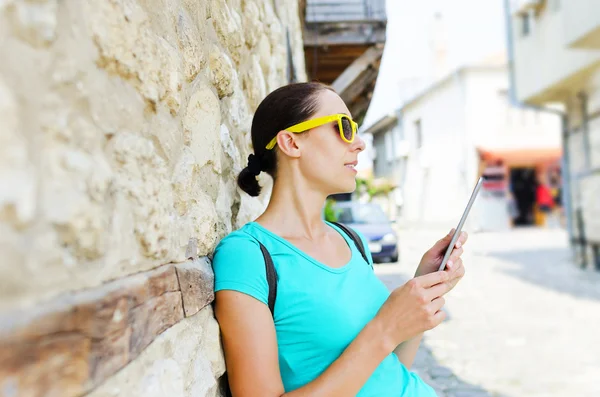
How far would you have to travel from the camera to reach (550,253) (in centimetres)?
1126

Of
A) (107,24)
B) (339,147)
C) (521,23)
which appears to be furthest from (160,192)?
(521,23)

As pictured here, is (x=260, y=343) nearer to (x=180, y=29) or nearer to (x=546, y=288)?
(x=180, y=29)

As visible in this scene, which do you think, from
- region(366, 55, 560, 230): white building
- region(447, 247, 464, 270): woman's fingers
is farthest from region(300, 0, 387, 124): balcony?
region(366, 55, 560, 230): white building

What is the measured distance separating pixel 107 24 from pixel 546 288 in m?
7.54

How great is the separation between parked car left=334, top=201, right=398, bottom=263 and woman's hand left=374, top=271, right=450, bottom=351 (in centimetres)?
771

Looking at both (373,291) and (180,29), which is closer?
(180,29)

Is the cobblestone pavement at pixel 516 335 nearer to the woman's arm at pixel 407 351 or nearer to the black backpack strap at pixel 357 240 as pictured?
the black backpack strap at pixel 357 240

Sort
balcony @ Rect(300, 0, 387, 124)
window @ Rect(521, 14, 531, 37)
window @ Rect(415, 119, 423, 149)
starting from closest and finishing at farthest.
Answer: balcony @ Rect(300, 0, 387, 124), window @ Rect(521, 14, 531, 37), window @ Rect(415, 119, 423, 149)

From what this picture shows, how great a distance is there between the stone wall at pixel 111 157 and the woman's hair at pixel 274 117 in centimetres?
20

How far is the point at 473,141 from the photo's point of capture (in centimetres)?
1680

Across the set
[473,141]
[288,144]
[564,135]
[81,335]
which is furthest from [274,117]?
[473,141]

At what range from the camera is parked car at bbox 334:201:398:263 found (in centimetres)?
909

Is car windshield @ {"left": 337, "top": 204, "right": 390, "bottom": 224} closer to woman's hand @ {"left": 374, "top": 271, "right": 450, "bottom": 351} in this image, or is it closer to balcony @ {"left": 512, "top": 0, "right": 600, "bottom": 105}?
balcony @ {"left": 512, "top": 0, "right": 600, "bottom": 105}

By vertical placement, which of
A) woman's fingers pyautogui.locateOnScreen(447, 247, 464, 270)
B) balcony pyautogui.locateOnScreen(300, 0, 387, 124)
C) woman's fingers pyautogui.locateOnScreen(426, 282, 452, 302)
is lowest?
woman's fingers pyautogui.locateOnScreen(426, 282, 452, 302)
